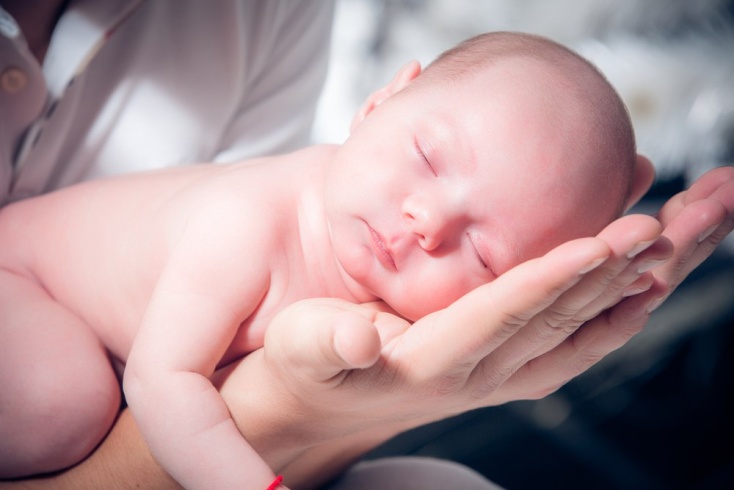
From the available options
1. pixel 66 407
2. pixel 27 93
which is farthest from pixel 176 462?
pixel 27 93

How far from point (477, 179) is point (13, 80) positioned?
2.39 ft

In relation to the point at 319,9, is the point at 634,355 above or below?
below

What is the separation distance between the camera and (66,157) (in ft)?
3.89

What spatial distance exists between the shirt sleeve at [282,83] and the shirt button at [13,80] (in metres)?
0.49

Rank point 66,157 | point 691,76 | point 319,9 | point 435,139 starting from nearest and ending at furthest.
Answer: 1. point 435,139
2. point 66,157
3. point 319,9
4. point 691,76

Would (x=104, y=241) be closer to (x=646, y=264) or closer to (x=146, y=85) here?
(x=146, y=85)

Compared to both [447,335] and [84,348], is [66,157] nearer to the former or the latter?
[84,348]

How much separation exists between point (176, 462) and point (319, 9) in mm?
1106

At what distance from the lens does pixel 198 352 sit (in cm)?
78

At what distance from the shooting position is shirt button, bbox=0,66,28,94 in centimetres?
96

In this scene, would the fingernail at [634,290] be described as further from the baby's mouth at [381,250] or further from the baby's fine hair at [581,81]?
the baby's mouth at [381,250]

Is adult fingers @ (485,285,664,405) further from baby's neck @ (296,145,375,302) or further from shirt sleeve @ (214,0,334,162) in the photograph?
shirt sleeve @ (214,0,334,162)

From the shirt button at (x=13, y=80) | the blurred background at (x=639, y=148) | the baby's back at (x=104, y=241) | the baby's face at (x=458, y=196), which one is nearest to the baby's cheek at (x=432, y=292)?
the baby's face at (x=458, y=196)

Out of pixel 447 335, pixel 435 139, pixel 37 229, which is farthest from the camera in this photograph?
pixel 37 229
